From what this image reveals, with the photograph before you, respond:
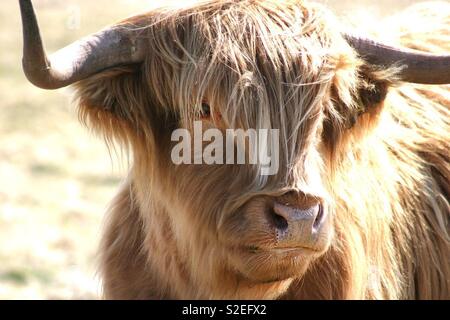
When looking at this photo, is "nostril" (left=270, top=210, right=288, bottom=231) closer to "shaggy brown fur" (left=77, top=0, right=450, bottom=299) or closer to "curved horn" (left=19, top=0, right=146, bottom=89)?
"shaggy brown fur" (left=77, top=0, right=450, bottom=299)

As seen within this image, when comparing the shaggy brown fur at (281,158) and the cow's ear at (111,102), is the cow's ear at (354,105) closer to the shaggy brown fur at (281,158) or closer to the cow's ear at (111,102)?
the shaggy brown fur at (281,158)

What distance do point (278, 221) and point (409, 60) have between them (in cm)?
89

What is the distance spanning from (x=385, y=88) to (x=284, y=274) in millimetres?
852

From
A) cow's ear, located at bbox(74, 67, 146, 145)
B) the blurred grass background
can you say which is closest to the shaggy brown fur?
cow's ear, located at bbox(74, 67, 146, 145)

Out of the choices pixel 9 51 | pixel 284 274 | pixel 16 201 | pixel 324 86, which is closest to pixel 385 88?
pixel 324 86

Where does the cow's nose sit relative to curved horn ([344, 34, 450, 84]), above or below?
below

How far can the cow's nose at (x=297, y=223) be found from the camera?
3.17 meters

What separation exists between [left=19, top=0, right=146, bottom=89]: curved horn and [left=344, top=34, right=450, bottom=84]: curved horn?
2.76ft

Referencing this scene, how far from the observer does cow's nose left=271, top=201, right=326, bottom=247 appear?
10.4 feet

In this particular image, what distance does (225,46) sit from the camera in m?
3.48

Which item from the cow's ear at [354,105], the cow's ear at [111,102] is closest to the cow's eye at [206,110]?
the cow's ear at [111,102]

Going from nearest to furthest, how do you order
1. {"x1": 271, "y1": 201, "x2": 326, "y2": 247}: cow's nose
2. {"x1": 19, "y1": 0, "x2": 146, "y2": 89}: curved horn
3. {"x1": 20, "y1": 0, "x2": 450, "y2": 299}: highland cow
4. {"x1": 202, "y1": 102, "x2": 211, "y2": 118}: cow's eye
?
{"x1": 19, "y1": 0, "x2": 146, "y2": 89}: curved horn < {"x1": 271, "y1": 201, "x2": 326, "y2": 247}: cow's nose < {"x1": 20, "y1": 0, "x2": 450, "y2": 299}: highland cow < {"x1": 202, "y1": 102, "x2": 211, "y2": 118}: cow's eye

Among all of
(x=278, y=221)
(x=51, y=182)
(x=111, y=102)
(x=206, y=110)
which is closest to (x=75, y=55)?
(x=111, y=102)

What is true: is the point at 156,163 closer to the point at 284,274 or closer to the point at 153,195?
the point at 153,195
